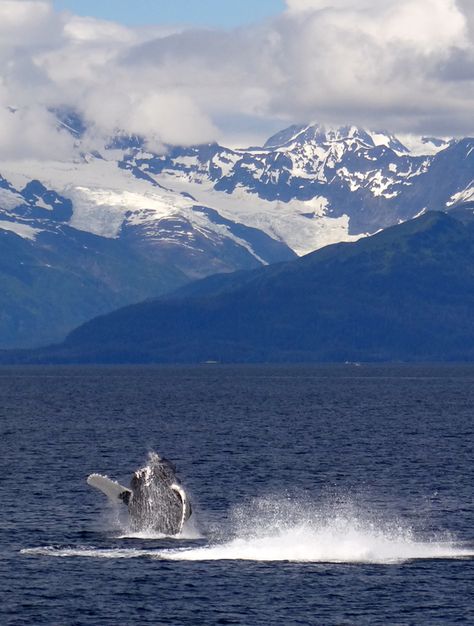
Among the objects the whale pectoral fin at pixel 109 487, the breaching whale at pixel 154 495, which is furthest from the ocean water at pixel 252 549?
the whale pectoral fin at pixel 109 487

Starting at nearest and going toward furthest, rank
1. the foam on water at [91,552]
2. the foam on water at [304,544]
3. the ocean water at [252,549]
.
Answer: the ocean water at [252,549]
the foam on water at [91,552]
the foam on water at [304,544]

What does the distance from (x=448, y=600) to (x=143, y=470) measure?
2010 centimetres

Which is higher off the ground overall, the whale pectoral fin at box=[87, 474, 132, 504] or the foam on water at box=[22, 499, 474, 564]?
the whale pectoral fin at box=[87, 474, 132, 504]

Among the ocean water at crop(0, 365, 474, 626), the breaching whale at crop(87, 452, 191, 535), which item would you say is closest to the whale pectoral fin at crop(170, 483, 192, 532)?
the breaching whale at crop(87, 452, 191, 535)

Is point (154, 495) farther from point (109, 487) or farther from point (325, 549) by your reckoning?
point (325, 549)

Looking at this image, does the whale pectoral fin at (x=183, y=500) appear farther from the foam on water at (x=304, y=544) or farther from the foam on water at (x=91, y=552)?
the foam on water at (x=91, y=552)

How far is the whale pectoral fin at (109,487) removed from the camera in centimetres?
8969

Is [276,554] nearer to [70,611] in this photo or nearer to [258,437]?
[70,611]

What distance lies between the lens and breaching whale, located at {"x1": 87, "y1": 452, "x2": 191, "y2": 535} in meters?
89.5

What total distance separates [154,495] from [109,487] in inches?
117

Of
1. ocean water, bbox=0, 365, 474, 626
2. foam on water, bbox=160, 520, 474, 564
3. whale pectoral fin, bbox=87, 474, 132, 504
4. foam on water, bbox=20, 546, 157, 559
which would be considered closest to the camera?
ocean water, bbox=0, 365, 474, 626

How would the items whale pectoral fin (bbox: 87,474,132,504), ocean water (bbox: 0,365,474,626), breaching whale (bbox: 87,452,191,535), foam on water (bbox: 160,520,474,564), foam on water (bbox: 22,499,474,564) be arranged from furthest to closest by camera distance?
foam on water (bbox: 22,499,474,564) → foam on water (bbox: 160,520,474,564) → whale pectoral fin (bbox: 87,474,132,504) → breaching whale (bbox: 87,452,191,535) → ocean water (bbox: 0,365,474,626)

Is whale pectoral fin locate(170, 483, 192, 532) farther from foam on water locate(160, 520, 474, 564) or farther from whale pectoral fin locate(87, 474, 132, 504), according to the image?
whale pectoral fin locate(87, 474, 132, 504)

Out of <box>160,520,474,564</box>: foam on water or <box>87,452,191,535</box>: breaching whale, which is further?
<box>160,520,474,564</box>: foam on water
